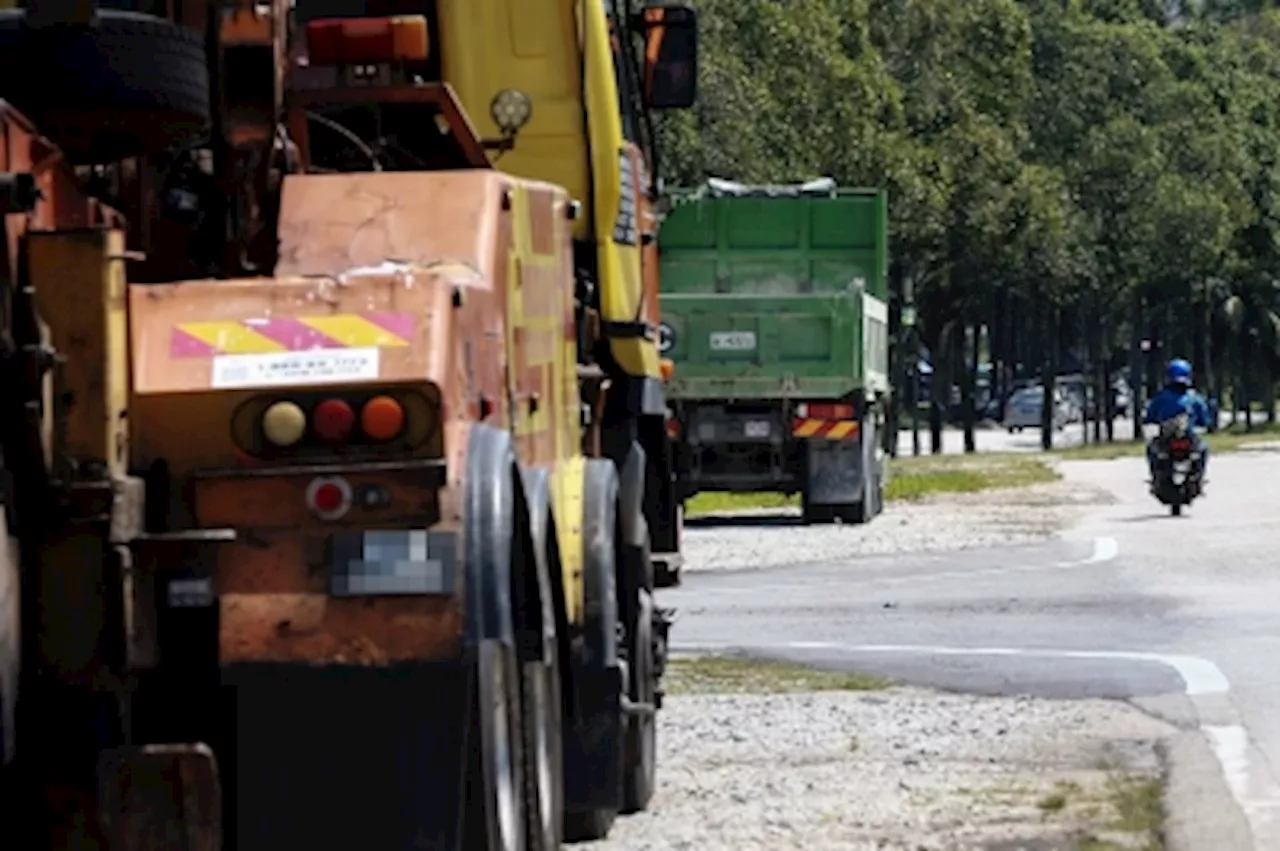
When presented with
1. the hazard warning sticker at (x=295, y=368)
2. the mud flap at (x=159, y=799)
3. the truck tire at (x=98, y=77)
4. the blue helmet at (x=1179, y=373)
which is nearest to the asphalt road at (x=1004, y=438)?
the blue helmet at (x=1179, y=373)

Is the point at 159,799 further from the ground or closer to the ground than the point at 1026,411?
closer to the ground

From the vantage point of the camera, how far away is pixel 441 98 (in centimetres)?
922

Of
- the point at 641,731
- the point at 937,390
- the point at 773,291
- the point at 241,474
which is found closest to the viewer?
the point at 241,474

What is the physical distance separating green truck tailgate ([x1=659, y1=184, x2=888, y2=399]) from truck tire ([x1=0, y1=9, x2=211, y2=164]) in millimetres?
Answer: 24413

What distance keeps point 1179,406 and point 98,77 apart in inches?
1130

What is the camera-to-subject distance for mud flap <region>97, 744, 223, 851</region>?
635cm

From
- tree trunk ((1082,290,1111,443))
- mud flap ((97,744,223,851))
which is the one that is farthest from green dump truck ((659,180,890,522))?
tree trunk ((1082,290,1111,443))

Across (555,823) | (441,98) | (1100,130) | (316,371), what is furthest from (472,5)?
(1100,130)

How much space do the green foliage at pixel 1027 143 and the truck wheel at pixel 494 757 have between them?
35.0 meters

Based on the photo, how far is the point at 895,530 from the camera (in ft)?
101

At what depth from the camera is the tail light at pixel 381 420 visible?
6.79 m

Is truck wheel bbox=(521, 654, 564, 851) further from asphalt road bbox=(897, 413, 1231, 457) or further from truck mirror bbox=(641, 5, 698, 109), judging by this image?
asphalt road bbox=(897, 413, 1231, 457)

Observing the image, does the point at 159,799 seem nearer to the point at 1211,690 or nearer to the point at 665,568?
the point at 665,568

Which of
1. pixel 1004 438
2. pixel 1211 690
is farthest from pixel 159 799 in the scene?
pixel 1004 438
